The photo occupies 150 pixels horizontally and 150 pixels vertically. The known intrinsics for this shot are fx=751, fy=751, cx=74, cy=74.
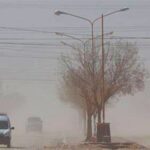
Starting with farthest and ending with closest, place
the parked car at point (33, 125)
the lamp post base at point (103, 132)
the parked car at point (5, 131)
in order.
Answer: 1. the parked car at point (33, 125)
2. the lamp post base at point (103, 132)
3. the parked car at point (5, 131)

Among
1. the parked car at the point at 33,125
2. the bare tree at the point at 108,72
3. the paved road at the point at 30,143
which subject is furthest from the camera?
the parked car at the point at 33,125

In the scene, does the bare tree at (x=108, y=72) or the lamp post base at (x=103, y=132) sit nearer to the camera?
the lamp post base at (x=103, y=132)

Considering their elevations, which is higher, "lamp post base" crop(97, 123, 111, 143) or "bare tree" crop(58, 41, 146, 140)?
"bare tree" crop(58, 41, 146, 140)

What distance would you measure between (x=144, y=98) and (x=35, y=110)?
24729mm

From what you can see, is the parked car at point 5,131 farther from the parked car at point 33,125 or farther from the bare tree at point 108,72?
the parked car at point 33,125

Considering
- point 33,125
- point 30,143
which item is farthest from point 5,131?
point 33,125

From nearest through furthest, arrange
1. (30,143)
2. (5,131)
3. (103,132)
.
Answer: (5,131)
(103,132)
(30,143)

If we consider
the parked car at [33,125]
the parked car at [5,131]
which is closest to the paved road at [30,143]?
the parked car at [5,131]

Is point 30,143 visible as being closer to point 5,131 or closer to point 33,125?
point 5,131

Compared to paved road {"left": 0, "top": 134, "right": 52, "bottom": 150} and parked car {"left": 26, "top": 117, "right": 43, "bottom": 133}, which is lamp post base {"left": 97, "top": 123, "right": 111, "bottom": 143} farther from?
parked car {"left": 26, "top": 117, "right": 43, "bottom": 133}

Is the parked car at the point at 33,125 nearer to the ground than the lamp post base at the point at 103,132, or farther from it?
farther from it

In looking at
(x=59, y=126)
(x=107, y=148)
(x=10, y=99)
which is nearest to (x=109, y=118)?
(x=59, y=126)

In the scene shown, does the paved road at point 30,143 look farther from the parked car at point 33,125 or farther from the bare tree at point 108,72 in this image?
the parked car at point 33,125

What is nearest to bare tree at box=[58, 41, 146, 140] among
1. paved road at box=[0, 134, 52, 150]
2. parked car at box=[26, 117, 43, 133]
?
paved road at box=[0, 134, 52, 150]
